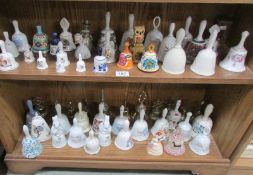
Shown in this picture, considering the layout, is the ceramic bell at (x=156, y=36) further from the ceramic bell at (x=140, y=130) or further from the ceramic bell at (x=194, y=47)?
the ceramic bell at (x=140, y=130)

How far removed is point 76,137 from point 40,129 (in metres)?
0.17

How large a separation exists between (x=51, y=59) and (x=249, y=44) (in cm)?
74

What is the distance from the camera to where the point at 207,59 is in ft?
2.70

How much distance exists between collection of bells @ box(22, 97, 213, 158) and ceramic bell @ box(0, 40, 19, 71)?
28 cm

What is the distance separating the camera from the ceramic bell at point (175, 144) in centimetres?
108

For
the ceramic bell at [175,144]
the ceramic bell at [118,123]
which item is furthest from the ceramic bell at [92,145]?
the ceramic bell at [175,144]

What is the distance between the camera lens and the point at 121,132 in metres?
1.09

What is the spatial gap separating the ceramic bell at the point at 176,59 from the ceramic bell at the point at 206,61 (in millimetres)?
53

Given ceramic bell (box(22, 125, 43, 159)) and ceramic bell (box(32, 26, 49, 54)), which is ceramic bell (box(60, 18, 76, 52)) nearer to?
ceramic bell (box(32, 26, 49, 54))

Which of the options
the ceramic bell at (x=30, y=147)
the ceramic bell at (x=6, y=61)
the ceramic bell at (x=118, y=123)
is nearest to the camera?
the ceramic bell at (x=6, y=61)

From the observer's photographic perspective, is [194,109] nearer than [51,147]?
No

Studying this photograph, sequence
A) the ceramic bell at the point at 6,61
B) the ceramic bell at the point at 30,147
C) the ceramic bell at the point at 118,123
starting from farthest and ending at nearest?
1. the ceramic bell at the point at 118,123
2. the ceramic bell at the point at 30,147
3. the ceramic bell at the point at 6,61

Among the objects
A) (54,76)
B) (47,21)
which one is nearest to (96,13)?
(47,21)

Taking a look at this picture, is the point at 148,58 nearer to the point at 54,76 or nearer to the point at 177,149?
the point at 54,76
